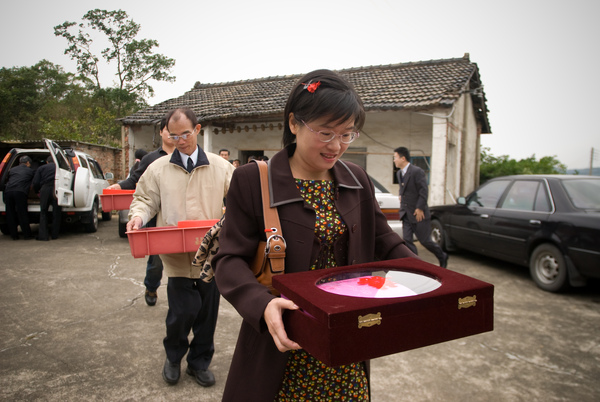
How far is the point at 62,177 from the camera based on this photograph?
812cm

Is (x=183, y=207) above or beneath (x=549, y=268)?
above

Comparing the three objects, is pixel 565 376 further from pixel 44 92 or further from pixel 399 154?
pixel 44 92

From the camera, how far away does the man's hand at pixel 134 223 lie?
2.51 meters

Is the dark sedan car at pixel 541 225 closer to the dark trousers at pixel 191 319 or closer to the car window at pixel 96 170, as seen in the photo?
the dark trousers at pixel 191 319

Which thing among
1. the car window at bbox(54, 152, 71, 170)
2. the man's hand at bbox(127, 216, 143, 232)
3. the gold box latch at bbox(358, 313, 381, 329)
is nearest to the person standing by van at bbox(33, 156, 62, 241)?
the car window at bbox(54, 152, 71, 170)

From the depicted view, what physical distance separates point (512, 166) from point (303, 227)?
891 inches

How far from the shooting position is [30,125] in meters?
28.6

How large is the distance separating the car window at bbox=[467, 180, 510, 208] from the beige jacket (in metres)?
5.13

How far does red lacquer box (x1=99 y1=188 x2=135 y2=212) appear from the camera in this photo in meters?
3.52

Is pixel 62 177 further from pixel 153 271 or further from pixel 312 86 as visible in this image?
pixel 312 86

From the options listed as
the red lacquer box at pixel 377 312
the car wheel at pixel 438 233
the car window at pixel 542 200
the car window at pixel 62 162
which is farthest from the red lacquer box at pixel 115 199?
the car window at pixel 62 162

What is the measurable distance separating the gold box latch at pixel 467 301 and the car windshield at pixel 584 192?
4.98 metres

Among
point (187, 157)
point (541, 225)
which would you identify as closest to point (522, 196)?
point (541, 225)

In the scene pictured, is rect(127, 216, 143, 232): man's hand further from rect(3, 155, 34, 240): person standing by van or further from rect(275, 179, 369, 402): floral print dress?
rect(3, 155, 34, 240): person standing by van
